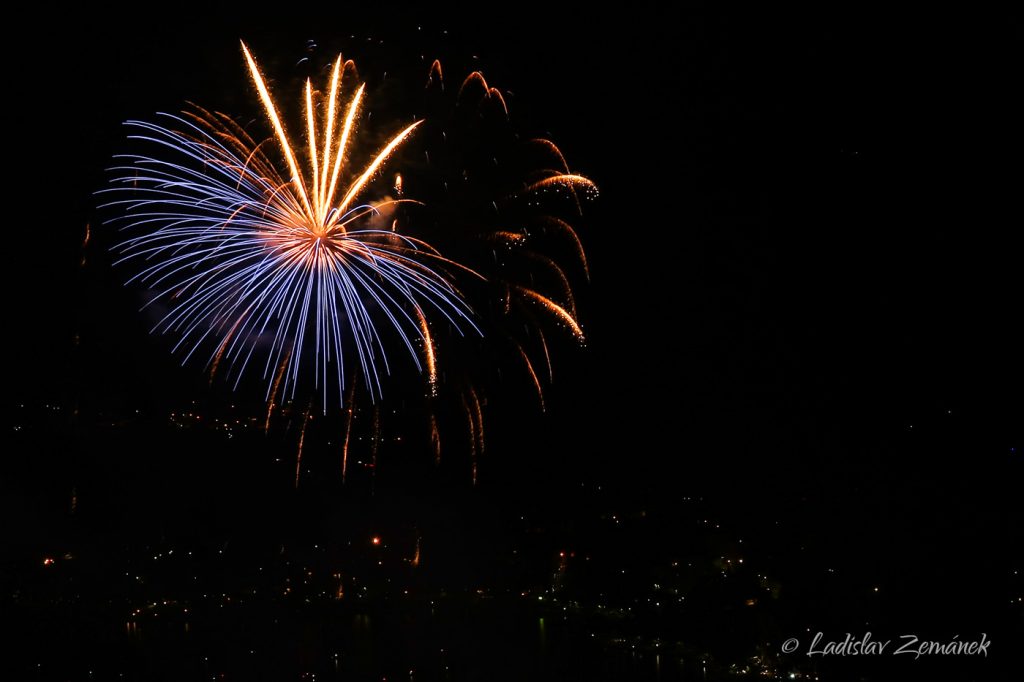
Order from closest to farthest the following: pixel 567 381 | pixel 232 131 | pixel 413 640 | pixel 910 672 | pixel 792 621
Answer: pixel 910 672, pixel 792 621, pixel 232 131, pixel 413 640, pixel 567 381

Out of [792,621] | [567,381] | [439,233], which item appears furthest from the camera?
[567,381]

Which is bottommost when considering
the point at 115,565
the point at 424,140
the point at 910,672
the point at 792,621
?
the point at 910,672

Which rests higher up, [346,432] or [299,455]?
[346,432]

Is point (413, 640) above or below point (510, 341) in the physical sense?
below

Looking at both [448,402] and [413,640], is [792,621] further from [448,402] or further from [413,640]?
[448,402]

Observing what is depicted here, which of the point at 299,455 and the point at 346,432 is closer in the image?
the point at 299,455

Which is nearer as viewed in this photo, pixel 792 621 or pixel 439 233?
pixel 792 621

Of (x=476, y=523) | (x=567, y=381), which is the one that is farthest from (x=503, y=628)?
(x=567, y=381)

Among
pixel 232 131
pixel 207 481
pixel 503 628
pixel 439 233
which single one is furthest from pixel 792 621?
pixel 207 481

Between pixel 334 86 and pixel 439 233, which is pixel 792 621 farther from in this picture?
pixel 334 86
